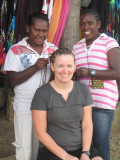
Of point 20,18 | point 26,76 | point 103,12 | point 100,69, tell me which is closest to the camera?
point 26,76

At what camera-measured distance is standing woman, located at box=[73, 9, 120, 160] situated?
1985 mm

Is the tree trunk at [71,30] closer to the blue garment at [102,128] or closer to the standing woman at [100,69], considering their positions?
the standing woman at [100,69]

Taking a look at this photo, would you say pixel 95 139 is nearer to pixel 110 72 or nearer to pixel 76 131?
pixel 76 131

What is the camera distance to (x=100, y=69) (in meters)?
2.03

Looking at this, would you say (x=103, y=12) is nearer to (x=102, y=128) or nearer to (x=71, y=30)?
(x=71, y=30)

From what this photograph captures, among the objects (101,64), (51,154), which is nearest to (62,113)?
(51,154)

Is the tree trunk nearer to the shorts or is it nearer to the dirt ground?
the shorts

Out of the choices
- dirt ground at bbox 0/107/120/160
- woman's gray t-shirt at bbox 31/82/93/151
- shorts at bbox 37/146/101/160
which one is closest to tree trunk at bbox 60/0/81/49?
woman's gray t-shirt at bbox 31/82/93/151

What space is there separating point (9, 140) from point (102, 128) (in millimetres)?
2171

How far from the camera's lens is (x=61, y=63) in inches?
71.6

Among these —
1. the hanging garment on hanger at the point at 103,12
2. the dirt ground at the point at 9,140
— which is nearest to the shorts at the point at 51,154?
the dirt ground at the point at 9,140

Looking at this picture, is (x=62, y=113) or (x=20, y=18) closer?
(x=62, y=113)

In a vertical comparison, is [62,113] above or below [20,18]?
below

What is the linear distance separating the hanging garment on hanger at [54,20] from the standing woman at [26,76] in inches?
21.6
